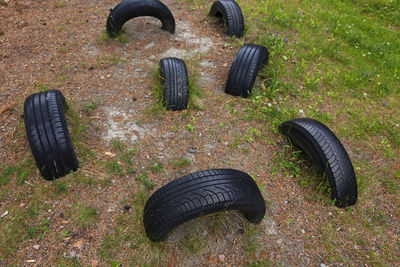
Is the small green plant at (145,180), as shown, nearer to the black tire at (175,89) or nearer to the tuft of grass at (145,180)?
the tuft of grass at (145,180)

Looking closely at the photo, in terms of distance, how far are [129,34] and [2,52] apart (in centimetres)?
234

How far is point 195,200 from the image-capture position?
245cm

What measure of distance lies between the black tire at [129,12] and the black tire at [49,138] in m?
2.73

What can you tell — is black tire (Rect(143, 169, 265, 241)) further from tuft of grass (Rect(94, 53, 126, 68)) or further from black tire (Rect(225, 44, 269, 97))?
tuft of grass (Rect(94, 53, 126, 68))

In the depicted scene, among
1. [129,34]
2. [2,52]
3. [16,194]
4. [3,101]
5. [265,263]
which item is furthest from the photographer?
[129,34]

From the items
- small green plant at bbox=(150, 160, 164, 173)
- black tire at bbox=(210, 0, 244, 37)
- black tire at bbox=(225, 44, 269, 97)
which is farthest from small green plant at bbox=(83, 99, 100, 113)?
black tire at bbox=(210, 0, 244, 37)

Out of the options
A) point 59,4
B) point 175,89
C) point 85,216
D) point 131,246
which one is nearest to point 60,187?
point 85,216

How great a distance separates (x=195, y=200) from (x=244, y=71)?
2.65m

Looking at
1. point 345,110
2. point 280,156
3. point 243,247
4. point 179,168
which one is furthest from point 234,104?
point 243,247

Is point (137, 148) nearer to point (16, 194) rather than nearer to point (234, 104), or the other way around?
point (16, 194)

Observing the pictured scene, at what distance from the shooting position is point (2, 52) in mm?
5000

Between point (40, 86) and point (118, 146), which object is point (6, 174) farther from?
point (40, 86)

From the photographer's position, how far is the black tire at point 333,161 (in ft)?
10.4

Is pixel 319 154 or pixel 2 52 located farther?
pixel 2 52
